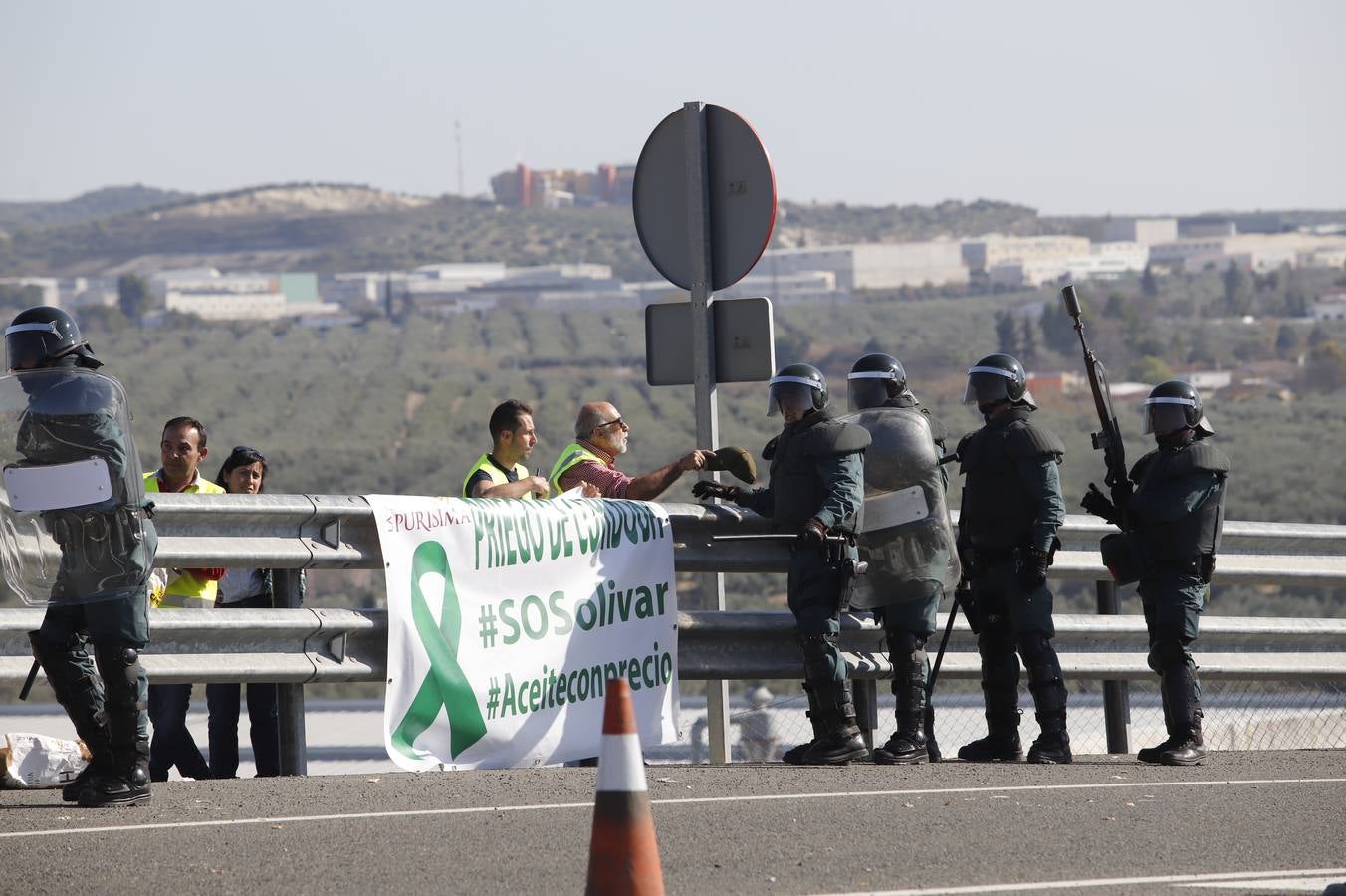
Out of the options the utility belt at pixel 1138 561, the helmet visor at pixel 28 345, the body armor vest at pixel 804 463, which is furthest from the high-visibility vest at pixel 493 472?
the utility belt at pixel 1138 561

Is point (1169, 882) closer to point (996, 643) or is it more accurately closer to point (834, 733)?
point (834, 733)

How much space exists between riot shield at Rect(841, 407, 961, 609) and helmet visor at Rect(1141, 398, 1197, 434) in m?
1.05

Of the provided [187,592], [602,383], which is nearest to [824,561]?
[187,592]

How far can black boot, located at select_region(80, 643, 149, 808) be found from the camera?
694 centimetres

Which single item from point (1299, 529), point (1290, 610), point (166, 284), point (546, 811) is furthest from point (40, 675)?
point (166, 284)

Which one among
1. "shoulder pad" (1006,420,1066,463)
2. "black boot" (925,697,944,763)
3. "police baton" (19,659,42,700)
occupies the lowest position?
"black boot" (925,697,944,763)

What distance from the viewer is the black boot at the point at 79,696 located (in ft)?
22.9

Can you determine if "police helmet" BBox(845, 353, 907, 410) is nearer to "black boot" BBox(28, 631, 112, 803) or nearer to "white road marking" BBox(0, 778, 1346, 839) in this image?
"white road marking" BBox(0, 778, 1346, 839)

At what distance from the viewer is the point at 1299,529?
33.8ft

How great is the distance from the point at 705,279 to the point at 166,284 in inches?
7403

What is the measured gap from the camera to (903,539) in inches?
345

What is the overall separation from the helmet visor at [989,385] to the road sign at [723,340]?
3.01 ft

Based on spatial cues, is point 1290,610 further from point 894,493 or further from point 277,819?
point 277,819

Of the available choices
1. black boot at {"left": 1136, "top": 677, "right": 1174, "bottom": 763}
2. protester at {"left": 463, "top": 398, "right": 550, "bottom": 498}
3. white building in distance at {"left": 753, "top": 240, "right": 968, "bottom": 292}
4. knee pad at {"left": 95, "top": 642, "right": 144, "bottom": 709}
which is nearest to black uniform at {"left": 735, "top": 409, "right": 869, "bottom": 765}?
protester at {"left": 463, "top": 398, "right": 550, "bottom": 498}
